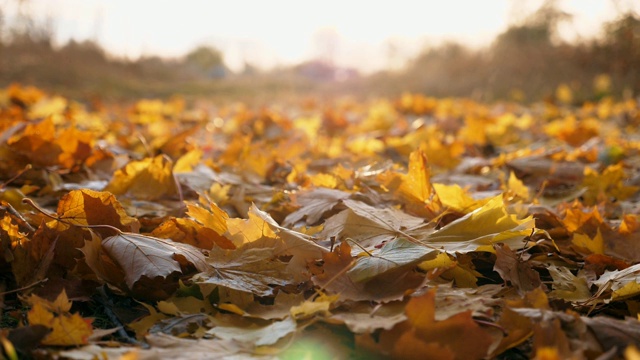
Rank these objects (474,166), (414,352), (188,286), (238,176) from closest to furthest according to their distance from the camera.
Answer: (414,352)
(188,286)
(238,176)
(474,166)

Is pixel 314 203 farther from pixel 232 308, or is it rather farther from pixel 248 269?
pixel 232 308

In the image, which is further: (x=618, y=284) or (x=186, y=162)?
(x=186, y=162)

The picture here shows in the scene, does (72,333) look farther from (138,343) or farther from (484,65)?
(484,65)

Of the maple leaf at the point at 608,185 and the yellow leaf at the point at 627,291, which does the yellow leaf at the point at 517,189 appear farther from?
the yellow leaf at the point at 627,291

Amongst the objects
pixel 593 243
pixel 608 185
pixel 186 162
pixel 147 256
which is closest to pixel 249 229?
pixel 147 256

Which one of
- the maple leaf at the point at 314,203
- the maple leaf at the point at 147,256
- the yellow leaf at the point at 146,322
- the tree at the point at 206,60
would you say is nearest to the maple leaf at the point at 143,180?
the maple leaf at the point at 314,203

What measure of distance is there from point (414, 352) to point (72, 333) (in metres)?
0.46

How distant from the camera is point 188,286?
3.14 feet

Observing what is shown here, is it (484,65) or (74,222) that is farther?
(484,65)

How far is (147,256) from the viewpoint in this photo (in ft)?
3.01

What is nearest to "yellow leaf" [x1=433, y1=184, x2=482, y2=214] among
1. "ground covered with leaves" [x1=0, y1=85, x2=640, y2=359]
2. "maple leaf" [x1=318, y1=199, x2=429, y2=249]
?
"ground covered with leaves" [x1=0, y1=85, x2=640, y2=359]

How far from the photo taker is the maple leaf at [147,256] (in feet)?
2.93

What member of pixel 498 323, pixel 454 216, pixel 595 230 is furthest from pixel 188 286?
pixel 595 230

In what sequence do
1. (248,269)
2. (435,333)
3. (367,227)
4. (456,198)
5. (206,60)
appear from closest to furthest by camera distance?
(435,333) < (248,269) < (367,227) < (456,198) < (206,60)
